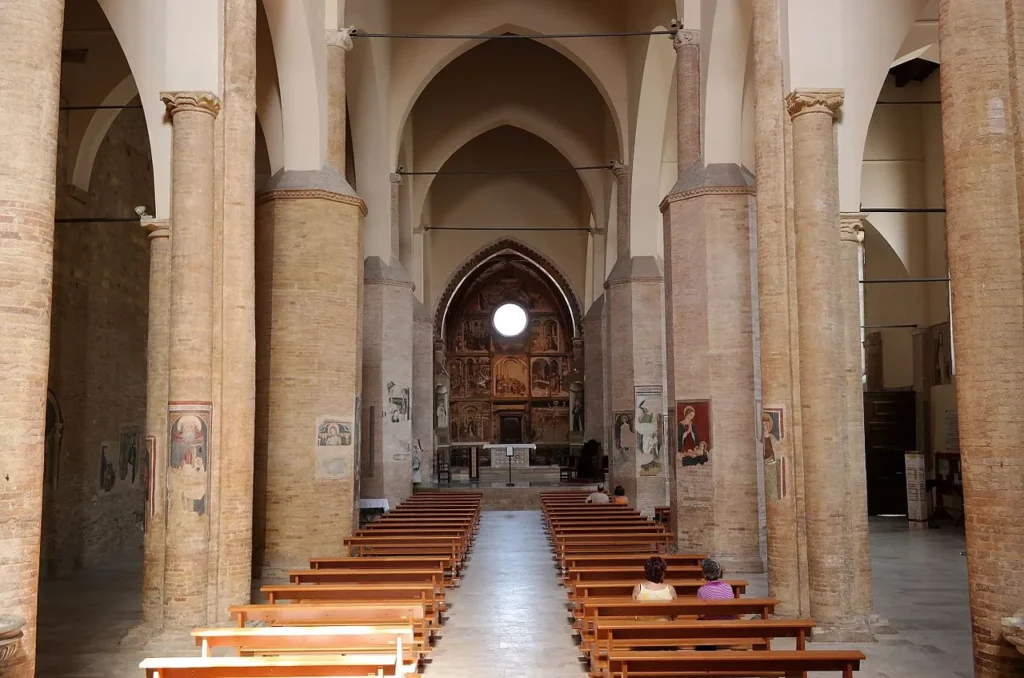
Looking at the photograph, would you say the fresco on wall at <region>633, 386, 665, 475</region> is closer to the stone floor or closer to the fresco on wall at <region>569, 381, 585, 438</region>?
the stone floor

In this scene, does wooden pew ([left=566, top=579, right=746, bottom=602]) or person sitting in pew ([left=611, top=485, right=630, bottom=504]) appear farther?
person sitting in pew ([left=611, top=485, right=630, bottom=504])

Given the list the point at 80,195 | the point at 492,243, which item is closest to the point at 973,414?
the point at 80,195

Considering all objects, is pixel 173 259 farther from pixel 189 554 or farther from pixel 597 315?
pixel 597 315

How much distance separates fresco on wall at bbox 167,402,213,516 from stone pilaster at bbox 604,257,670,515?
13314mm

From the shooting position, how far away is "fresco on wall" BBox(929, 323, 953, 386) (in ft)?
77.3

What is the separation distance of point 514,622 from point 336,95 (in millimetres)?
9757

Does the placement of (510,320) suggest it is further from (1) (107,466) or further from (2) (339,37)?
(2) (339,37)

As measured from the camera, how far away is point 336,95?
1656cm

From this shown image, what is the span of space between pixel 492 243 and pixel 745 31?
70.1 feet

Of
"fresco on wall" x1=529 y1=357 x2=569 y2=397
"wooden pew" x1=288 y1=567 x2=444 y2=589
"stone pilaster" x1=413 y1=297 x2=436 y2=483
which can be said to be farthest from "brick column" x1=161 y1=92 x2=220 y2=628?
"fresco on wall" x1=529 y1=357 x2=569 y2=397

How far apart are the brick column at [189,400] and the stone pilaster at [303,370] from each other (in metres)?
4.59

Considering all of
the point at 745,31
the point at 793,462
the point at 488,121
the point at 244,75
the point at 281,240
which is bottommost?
the point at 793,462

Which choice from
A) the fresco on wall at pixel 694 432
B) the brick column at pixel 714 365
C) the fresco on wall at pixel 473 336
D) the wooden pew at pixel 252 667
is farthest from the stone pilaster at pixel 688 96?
the fresco on wall at pixel 473 336

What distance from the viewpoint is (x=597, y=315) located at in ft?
103
